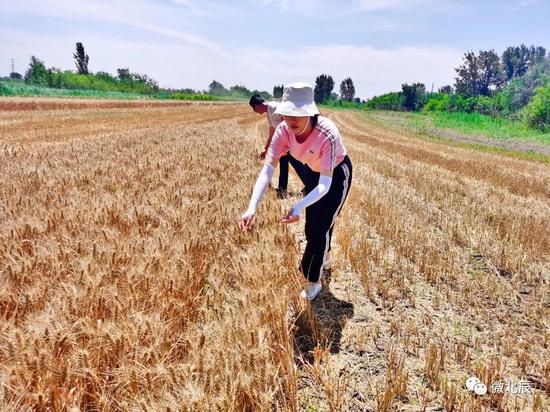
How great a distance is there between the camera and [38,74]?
226 ft

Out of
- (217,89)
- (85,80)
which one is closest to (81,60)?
(85,80)

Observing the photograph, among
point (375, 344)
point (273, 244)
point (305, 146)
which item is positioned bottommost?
point (375, 344)

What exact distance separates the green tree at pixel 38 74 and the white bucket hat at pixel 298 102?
3149 inches

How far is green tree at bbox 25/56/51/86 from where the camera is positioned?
67.6m

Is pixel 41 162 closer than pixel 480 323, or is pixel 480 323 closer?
pixel 480 323

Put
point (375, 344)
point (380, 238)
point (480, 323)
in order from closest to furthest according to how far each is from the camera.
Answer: point (375, 344)
point (480, 323)
point (380, 238)

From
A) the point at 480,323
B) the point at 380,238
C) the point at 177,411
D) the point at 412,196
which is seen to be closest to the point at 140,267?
the point at 177,411

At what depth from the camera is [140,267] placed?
2537 mm

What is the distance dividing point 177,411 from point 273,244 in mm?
2280

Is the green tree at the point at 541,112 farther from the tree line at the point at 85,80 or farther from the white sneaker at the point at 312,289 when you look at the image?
the tree line at the point at 85,80

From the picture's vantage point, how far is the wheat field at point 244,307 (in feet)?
5.84

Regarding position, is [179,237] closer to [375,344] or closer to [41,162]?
[375,344]

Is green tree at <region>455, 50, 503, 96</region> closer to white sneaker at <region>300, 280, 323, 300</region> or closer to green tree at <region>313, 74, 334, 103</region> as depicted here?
green tree at <region>313, 74, 334, 103</region>

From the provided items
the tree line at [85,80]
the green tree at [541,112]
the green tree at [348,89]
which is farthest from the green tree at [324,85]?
the green tree at [541,112]
